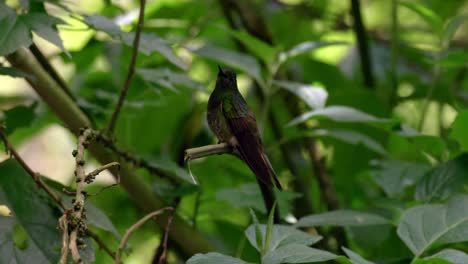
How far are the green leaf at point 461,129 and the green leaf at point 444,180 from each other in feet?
0.19

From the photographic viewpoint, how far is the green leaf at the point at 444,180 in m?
1.38

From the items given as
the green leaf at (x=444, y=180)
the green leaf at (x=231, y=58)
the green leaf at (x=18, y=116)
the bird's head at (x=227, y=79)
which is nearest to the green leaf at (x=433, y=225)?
the green leaf at (x=444, y=180)

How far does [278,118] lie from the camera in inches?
95.6

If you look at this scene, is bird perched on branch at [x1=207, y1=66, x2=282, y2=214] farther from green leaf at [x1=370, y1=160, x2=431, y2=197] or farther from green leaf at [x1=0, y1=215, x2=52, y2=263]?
green leaf at [x1=370, y1=160, x2=431, y2=197]

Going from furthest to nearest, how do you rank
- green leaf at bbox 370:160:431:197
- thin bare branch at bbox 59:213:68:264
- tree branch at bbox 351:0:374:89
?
1. tree branch at bbox 351:0:374:89
2. green leaf at bbox 370:160:431:197
3. thin bare branch at bbox 59:213:68:264

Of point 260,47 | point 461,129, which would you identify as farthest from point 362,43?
point 461,129

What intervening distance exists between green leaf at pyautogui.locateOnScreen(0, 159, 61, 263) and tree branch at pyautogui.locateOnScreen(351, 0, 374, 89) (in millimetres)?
1134

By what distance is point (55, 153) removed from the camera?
4875mm

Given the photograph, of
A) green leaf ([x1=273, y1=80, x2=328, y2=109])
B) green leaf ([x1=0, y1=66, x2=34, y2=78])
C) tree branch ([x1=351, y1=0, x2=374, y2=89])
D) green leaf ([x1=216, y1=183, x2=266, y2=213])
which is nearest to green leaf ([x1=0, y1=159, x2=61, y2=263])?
green leaf ([x1=0, y1=66, x2=34, y2=78])

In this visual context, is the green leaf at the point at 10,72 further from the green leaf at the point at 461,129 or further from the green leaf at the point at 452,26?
the green leaf at the point at 452,26

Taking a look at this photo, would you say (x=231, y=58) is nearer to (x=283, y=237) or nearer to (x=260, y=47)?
(x=260, y=47)

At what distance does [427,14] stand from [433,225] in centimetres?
75

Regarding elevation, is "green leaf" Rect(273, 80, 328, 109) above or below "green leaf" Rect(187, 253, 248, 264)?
above

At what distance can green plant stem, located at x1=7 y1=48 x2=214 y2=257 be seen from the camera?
1365 millimetres
